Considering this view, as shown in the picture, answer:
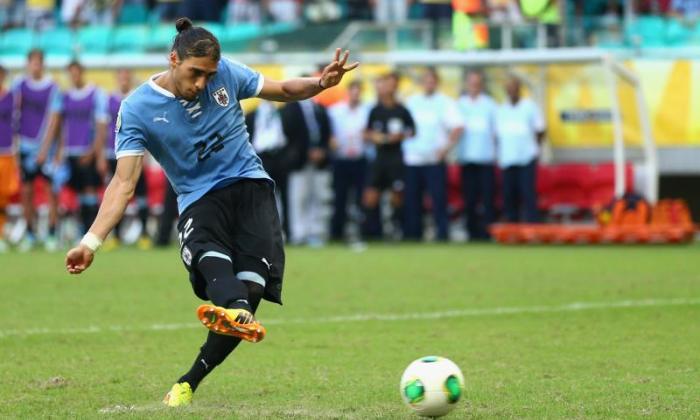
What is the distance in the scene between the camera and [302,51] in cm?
2314

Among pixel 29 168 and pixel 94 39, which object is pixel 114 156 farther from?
pixel 94 39

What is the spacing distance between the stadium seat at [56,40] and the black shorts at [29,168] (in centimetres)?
635

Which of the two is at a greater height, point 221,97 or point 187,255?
point 221,97

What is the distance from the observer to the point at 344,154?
21.6 meters

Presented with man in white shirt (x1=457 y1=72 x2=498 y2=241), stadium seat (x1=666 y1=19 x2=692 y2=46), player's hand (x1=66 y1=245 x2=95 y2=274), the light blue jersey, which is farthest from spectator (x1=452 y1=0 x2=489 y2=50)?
player's hand (x1=66 y1=245 x2=95 y2=274)

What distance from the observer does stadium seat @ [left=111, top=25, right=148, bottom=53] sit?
81.3 ft

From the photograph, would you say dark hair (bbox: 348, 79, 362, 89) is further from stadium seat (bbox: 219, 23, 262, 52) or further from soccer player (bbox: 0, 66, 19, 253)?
soccer player (bbox: 0, 66, 19, 253)

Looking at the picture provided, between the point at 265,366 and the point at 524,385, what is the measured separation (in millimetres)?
1786

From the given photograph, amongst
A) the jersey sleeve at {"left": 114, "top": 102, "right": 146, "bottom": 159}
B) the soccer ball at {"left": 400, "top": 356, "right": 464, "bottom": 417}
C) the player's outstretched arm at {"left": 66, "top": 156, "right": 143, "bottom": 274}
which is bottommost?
the soccer ball at {"left": 400, "top": 356, "right": 464, "bottom": 417}

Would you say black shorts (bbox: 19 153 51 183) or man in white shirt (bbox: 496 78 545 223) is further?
man in white shirt (bbox: 496 78 545 223)

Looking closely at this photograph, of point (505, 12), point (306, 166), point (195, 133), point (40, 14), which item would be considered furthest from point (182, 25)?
point (40, 14)

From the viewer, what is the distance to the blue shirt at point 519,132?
808 inches

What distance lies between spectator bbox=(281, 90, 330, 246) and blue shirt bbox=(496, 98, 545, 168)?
2616 mm

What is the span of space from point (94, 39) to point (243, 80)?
1850 centimetres
